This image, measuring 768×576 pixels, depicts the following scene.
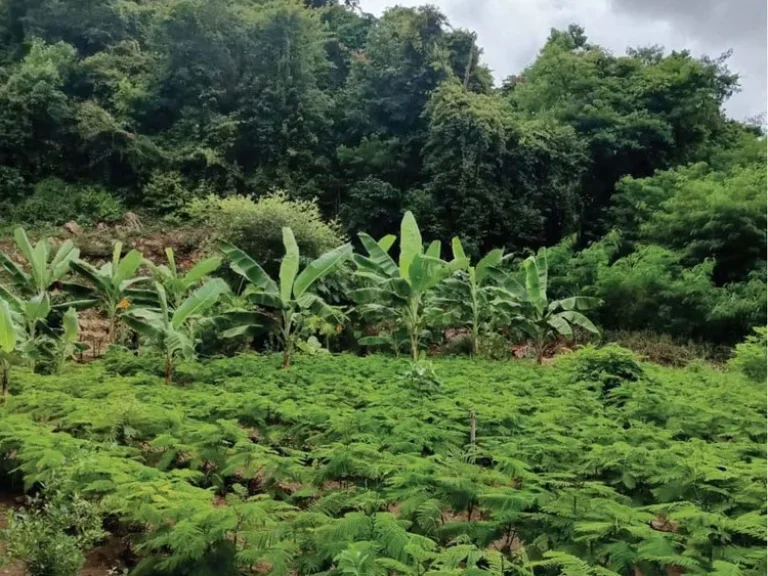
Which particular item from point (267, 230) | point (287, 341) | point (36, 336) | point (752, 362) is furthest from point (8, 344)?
point (752, 362)

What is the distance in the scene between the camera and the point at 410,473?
3535 mm

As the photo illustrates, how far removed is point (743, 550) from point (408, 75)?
18.4 metres

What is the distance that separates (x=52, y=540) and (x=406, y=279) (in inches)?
267

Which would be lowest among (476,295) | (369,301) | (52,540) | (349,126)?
(52,540)

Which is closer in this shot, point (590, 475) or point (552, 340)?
point (590, 475)

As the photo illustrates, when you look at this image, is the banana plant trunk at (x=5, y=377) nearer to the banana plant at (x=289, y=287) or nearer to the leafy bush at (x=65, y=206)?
the banana plant at (x=289, y=287)

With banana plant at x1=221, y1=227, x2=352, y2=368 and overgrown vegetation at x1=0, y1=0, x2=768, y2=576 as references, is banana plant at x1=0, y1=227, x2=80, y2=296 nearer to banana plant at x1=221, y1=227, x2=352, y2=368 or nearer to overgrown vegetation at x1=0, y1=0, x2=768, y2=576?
overgrown vegetation at x1=0, y1=0, x2=768, y2=576

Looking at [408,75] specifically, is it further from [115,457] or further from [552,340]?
[115,457]

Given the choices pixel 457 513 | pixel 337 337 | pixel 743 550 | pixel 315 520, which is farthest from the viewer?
pixel 337 337

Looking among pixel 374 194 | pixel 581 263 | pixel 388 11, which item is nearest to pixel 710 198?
pixel 581 263

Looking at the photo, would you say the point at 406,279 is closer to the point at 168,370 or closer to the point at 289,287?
the point at 289,287

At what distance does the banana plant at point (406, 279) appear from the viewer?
945cm

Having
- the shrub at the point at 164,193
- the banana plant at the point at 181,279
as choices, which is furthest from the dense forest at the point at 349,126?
the banana plant at the point at 181,279

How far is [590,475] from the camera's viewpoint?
13.1 feet
